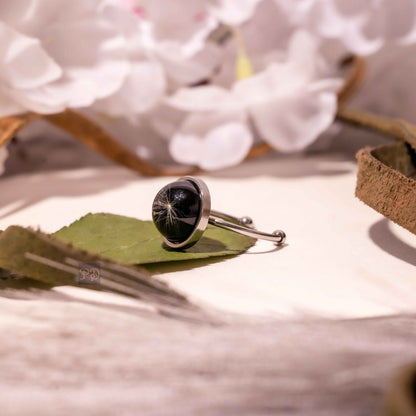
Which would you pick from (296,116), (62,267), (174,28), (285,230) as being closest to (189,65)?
(174,28)

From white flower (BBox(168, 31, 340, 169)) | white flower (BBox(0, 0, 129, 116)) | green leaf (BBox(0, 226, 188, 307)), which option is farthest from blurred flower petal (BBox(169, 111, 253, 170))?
green leaf (BBox(0, 226, 188, 307))

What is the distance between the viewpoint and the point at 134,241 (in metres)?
0.47

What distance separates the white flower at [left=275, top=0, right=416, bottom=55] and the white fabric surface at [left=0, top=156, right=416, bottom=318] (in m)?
0.18

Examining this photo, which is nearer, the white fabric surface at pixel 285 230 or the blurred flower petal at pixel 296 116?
the white fabric surface at pixel 285 230

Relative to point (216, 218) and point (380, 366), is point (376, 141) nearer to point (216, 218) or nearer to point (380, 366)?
point (216, 218)

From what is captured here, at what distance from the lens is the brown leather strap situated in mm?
422

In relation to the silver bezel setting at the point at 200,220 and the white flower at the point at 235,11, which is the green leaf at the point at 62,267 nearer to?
the silver bezel setting at the point at 200,220

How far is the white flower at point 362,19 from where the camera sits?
2.35 feet

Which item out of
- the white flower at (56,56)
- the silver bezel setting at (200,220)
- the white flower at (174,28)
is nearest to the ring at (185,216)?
the silver bezel setting at (200,220)

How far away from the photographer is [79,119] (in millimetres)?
699

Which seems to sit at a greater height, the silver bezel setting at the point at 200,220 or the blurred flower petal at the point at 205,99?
the blurred flower petal at the point at 205,99

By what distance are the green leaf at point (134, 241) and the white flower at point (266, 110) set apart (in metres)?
0.20

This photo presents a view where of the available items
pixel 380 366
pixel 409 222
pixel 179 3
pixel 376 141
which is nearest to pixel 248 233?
pixel 409 222

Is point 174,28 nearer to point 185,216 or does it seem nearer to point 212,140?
point 212,140
